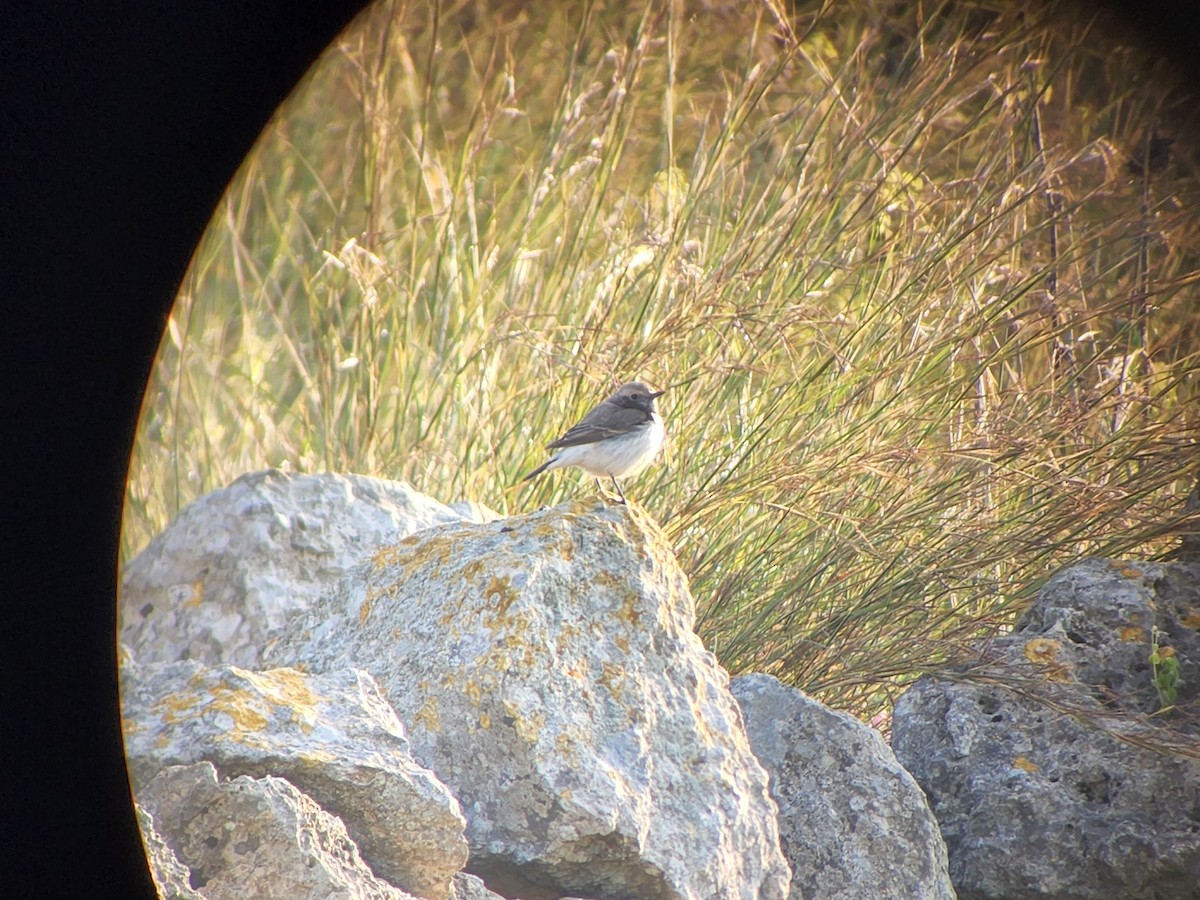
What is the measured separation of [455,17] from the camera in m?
5.08

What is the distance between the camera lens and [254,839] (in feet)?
7.09

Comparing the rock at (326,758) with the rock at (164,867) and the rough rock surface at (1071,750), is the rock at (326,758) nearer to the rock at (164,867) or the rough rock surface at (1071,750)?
the rock at (164,867)

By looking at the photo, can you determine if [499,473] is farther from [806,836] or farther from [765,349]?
[806,836]

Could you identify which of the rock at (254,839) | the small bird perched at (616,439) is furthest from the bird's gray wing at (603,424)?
the rock at (254,839)

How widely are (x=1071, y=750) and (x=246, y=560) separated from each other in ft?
7.20

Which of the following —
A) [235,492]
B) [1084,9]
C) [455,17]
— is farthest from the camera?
[455,17]

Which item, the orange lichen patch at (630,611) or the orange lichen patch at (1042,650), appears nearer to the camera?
the orange lichen patch at (630,611)

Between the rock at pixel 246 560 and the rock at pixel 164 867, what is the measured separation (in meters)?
1.23

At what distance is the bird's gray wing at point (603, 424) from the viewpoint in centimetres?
383

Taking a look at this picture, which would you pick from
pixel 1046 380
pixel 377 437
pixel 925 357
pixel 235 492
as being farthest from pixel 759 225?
pixel 235 492

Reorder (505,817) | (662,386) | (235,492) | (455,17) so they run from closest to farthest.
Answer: (505,817) → (235,492) → (662,386) → (455,17)

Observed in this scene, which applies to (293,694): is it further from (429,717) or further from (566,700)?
(566,700)

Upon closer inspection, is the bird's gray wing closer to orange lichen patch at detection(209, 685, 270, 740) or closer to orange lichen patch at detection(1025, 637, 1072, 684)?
orange lichen patch at detection(1025, 637, 1072, 684)

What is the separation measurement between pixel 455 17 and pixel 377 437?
1.78 m
